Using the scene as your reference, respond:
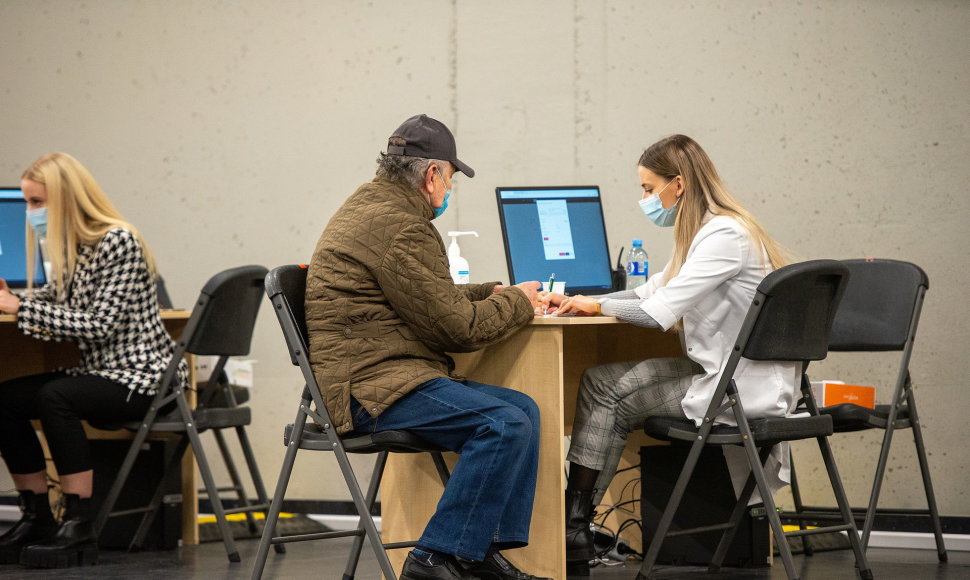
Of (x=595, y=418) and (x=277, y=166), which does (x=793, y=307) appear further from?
(x=277, y=166)

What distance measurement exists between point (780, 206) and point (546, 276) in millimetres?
1196

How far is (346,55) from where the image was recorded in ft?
15.1

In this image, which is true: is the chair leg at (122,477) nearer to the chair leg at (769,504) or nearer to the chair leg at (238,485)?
the chair leg at (238,485)

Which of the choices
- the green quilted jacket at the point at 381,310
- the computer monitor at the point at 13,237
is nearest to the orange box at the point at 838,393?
the green quilted jacket at the point at 381,310

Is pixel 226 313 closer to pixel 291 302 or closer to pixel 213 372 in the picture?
pixel 213 372

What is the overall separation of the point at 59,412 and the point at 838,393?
2.64 m

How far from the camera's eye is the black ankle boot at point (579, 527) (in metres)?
3.05

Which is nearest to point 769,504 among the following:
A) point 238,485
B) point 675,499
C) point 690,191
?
point 675,499

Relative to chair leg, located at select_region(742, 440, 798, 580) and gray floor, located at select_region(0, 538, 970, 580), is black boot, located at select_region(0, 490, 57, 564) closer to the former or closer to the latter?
gray floor, located at select_region(0, 538, 970, 580)

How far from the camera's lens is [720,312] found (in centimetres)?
298

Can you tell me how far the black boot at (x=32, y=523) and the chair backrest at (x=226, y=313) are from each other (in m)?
0.75

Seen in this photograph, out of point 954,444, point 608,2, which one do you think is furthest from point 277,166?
point 954,444

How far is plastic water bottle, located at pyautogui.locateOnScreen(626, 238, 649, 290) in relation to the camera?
378 centimetres

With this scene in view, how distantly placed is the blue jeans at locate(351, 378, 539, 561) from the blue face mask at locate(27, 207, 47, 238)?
1651 millimetres
